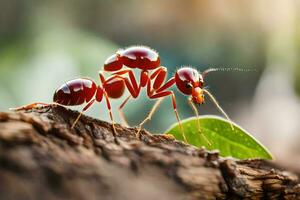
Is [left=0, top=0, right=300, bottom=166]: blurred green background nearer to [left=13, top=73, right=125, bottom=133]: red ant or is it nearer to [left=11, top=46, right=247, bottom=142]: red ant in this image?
[left=11, top=46, right=247, bottom=142]: red ant

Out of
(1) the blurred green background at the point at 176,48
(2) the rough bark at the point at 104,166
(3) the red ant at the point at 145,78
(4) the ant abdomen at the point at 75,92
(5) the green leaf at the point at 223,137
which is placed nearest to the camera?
(2) the rough bark at the point at 104,166

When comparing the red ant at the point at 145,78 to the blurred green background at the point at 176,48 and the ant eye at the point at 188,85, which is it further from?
the blurred green background at the point at 176,48

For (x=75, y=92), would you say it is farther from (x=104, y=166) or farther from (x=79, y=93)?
(x=104, y=166)

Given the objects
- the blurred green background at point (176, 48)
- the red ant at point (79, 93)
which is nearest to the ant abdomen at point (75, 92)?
the red ant at point (79, 93)

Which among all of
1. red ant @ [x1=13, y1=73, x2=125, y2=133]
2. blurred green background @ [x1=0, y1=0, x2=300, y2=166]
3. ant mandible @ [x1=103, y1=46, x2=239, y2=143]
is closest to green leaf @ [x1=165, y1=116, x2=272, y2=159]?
ant mandible @ [x1=103, y1=46, x2=239, y2=143]

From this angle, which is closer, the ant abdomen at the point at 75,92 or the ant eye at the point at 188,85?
the ant abdomen at the point at 75,92
